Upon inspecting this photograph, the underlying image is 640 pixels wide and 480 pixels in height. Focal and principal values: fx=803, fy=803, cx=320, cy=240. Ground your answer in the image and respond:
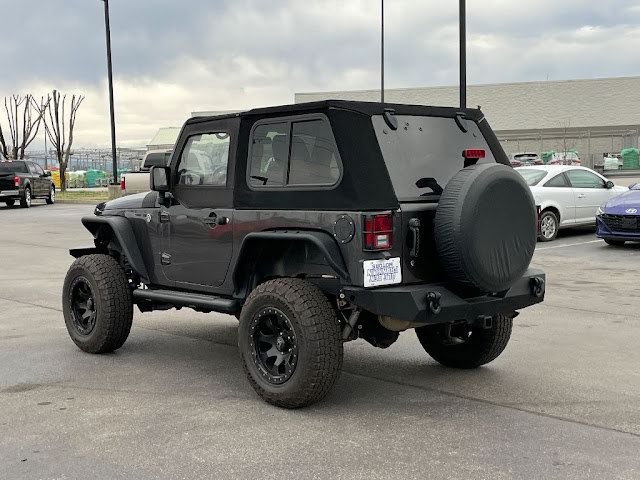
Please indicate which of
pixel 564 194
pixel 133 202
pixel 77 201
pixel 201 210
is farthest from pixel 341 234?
pixel 77 201

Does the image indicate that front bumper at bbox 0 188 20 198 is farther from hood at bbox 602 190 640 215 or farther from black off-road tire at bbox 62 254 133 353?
black off-road tire at bbox 62 254 133 353

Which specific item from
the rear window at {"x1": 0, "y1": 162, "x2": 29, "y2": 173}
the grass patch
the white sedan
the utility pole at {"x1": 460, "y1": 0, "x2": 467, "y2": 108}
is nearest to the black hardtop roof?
the white sedan

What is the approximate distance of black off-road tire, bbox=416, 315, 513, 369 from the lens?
19.0 ft

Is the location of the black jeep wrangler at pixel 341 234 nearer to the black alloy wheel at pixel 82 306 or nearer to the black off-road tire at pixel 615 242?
the black alloy wheel at pixel 82 306

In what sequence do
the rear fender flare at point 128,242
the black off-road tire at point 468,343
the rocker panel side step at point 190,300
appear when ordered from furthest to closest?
the rear fender flare at point 128,242 → the black off-road tire at point 468,343 → the rocker panel side step at point 190,300

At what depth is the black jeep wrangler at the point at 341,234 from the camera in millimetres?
4777

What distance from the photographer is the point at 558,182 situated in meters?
15.4

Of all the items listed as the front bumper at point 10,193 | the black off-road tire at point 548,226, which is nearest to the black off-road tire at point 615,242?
the black off-road tire at point 548,226

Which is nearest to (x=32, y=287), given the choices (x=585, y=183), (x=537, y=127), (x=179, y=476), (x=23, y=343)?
(x=23, y=343)

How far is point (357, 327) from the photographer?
17.1 feet

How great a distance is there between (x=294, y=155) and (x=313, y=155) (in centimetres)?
17

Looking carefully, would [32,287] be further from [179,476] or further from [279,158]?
[179,476]

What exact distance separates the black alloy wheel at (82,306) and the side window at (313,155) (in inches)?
92.3

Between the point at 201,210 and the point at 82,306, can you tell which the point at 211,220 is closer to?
the point at 201,210
